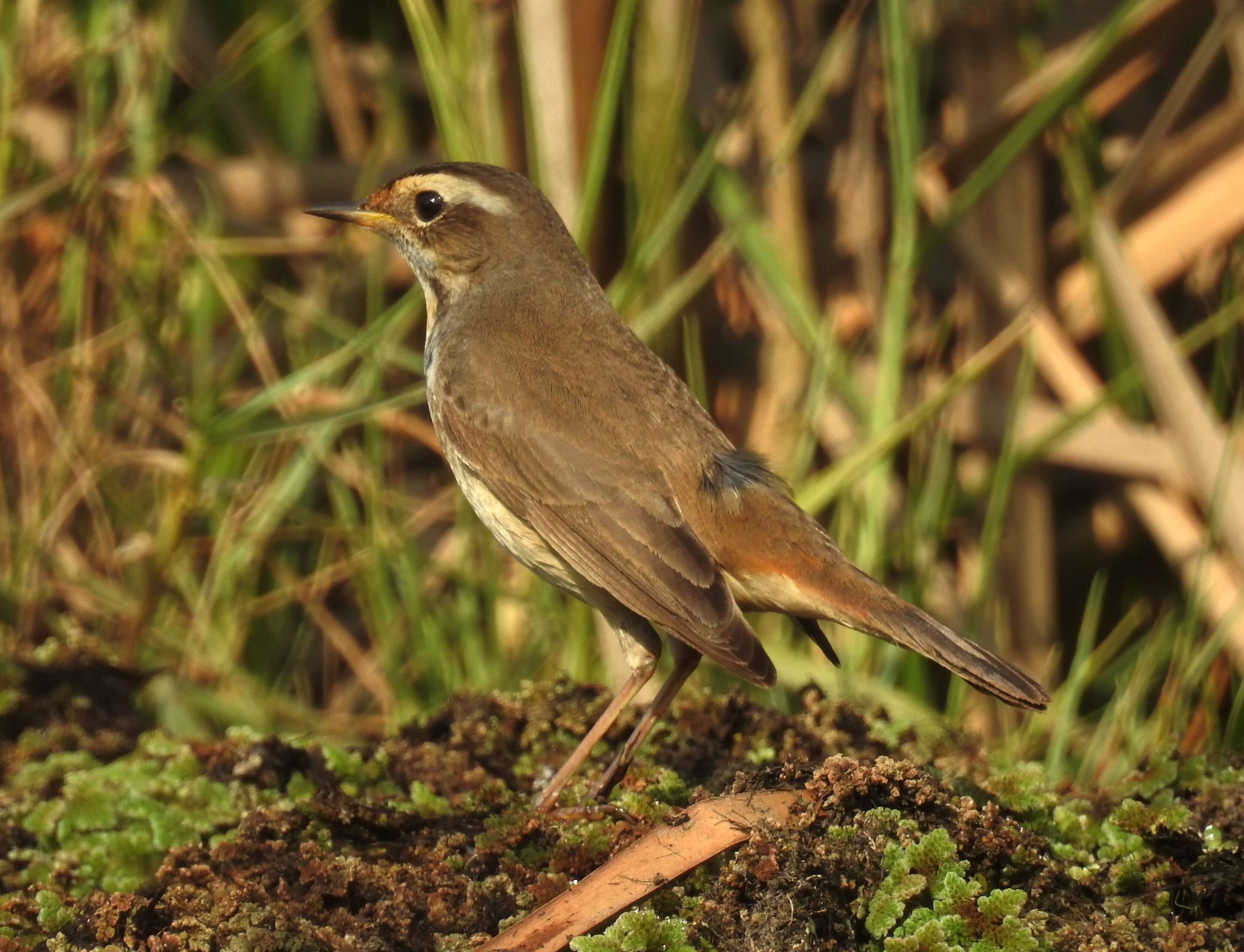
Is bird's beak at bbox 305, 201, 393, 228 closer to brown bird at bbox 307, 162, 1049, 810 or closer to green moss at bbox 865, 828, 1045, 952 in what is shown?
brown bird at bbox 307, 162, 1049, 810

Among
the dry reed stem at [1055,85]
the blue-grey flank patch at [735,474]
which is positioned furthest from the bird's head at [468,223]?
the dry reed stem at [1055,85]

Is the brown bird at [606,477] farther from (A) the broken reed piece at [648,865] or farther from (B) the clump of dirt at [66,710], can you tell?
(B) the clump of dirt at [66,710]

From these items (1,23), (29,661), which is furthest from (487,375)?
(1,23)

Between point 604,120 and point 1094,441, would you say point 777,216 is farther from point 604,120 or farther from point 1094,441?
point 604,120

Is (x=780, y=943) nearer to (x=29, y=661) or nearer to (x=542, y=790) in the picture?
(x=542, y=790)

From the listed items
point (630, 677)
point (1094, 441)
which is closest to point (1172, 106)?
point (1094, 441)

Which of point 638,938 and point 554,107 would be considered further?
point 554,107

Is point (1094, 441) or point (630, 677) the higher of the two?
point (1094, 441)
